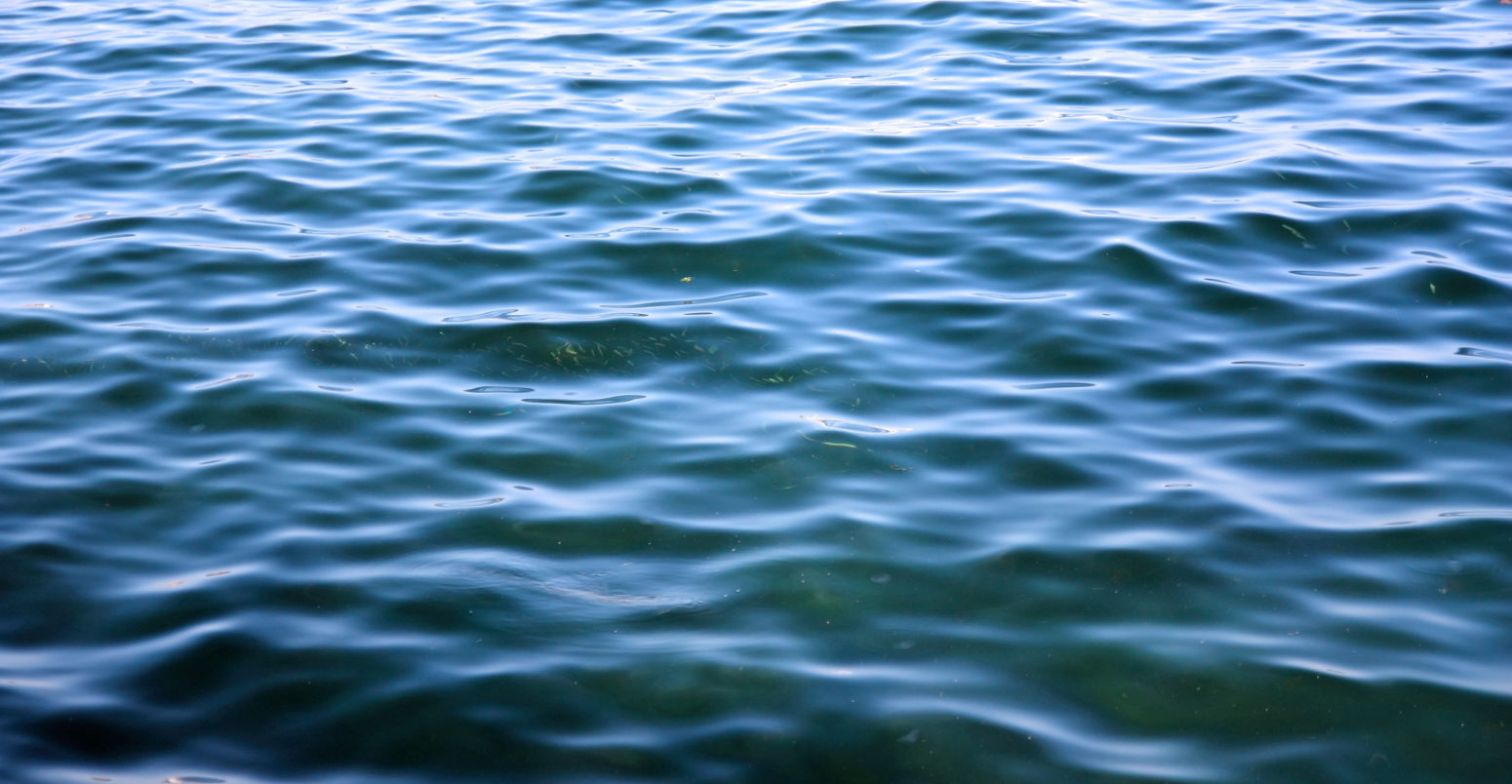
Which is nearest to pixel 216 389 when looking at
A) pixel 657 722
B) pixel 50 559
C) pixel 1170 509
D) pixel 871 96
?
pixel 50 559

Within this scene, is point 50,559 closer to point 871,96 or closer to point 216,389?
point 216,389

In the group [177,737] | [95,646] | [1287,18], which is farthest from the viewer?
[1287,18]

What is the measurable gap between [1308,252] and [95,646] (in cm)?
433

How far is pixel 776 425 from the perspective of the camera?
4055 mm

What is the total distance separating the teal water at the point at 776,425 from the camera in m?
2.95

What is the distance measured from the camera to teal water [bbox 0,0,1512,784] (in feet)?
9.67

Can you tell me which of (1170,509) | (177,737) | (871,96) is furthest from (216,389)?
(871,96)

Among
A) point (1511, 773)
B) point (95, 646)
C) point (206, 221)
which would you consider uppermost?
point (206, 221)

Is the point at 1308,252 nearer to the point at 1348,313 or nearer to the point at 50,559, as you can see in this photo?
the point at 1348,313

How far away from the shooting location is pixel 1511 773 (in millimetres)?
2717

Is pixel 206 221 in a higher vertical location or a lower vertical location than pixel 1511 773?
higher

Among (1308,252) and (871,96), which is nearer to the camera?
(1308,252)

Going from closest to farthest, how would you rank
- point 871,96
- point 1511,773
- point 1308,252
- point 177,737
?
point 1511,773 → point 177,737 → point 1308,252 → point 871,96

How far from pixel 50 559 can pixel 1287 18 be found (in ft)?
23.3
